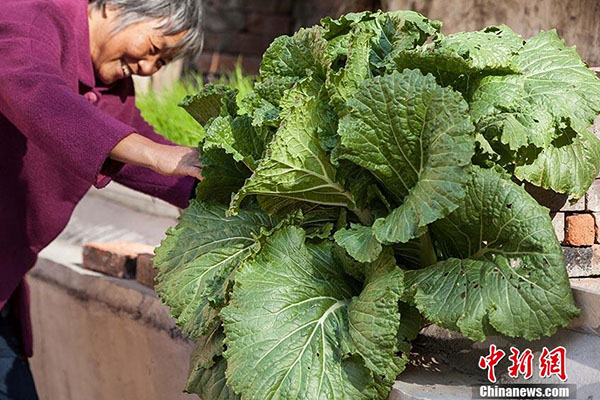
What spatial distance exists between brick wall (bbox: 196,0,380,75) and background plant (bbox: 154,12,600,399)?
409 cm

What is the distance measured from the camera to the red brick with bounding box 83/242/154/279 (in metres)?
2.79

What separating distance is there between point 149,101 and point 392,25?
245cm

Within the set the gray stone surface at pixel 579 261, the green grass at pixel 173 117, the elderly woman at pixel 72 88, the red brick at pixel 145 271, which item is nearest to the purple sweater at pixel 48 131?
the elderly woman at pixel 72 88

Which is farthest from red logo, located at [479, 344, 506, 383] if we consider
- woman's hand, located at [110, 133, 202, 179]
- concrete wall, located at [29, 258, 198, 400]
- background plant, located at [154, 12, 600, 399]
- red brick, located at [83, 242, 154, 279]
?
red brick, located at [83, 242, 154, 279]

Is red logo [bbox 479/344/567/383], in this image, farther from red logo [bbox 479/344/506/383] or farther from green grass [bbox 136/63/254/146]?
green grass [bbox 136/63/254/146]

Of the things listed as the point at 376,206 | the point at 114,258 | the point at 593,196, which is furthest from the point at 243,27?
the point at 376,206

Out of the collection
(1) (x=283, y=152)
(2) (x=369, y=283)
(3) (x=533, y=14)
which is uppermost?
(3) (x=533, y=14)

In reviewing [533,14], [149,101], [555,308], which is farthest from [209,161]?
[149,101]

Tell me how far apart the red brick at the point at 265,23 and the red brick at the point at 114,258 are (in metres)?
3.09

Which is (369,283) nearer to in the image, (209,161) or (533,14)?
(209,161)

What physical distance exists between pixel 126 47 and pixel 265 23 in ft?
11.7

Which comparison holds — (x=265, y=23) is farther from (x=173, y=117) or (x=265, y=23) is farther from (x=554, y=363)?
(x=554, y=363)

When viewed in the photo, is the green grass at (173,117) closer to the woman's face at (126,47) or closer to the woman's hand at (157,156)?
the woman's face at (126,47)

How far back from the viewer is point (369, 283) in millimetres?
1510
